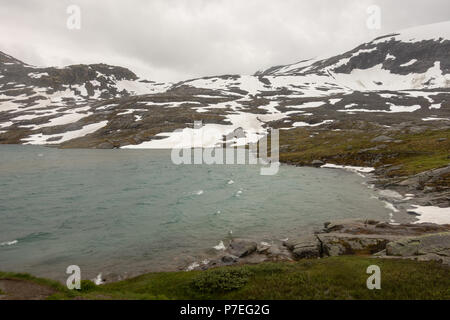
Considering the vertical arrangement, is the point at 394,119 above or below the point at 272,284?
above

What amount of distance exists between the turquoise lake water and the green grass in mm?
11941

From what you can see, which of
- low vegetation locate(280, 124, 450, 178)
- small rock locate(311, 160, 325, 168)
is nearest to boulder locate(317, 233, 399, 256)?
low vegetation locate(280, 124, 450, 178)

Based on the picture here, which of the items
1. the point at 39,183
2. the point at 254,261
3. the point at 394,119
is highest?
the point at 394,119

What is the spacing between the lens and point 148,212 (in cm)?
3953

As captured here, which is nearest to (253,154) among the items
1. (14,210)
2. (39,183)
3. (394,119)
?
(39,183)

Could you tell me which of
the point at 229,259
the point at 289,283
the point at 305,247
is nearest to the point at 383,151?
the point at 305,247

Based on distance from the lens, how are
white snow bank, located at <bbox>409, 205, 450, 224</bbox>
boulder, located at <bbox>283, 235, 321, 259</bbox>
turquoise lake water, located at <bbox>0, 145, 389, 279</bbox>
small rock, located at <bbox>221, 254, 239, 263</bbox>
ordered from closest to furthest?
small rock, located at <bbox>221, 254, 239, 263</bbox> → boulder, located at <bbox>283, 235, 321, 259</bbox> → turquoise lake water, located at <bbox>0, 145, 389, 279</bbox> → white snow bank, located at <bbox>409, 205, 450, 224</bbox>

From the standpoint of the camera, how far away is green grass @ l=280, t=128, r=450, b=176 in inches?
2445

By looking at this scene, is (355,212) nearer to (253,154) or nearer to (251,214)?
(251,214)

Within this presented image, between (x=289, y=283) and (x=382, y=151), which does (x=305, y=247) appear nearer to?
(x=289, y=283)

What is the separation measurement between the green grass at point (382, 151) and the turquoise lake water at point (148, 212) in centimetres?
1194

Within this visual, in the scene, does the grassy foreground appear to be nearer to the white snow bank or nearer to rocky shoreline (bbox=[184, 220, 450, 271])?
rocky shoreline (bbox=[184, 220, 450, 271])
